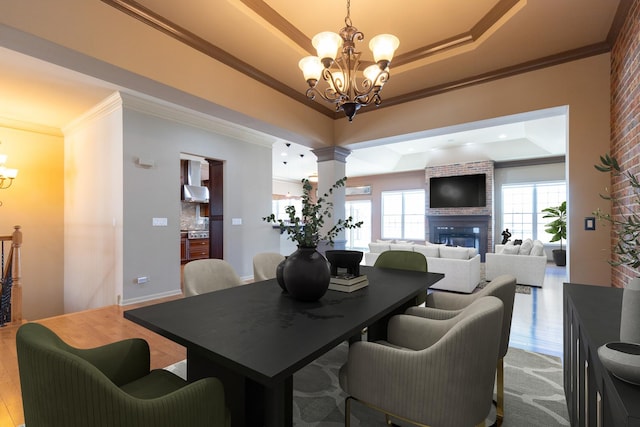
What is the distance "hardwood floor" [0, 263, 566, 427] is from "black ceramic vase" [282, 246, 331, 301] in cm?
163

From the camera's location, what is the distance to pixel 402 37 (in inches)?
108

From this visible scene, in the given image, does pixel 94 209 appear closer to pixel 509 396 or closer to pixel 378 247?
pixel 378 247

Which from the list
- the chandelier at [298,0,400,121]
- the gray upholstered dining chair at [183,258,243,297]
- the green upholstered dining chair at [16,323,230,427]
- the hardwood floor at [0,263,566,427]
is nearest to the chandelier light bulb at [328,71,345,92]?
the chandelier at [298,0,400,121]

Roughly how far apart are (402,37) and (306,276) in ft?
7.69

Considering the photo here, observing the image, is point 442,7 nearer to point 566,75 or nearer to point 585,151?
point 566,75

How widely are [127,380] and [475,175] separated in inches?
354

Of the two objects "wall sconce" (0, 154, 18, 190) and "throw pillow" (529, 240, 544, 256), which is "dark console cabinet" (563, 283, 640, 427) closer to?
"throw pillow" (529, 240, 544, 256)

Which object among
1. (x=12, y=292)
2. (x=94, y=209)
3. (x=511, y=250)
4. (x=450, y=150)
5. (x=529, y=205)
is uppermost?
(x=450, y=150)

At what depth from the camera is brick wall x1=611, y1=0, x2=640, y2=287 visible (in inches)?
77.4

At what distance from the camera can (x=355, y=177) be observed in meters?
11.5

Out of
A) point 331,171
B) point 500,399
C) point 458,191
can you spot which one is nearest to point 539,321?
point 500,399

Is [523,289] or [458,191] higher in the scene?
[458,191]

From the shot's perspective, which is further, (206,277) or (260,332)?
(206,277)

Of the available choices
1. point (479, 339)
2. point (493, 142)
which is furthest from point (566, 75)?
point (493, 142)
